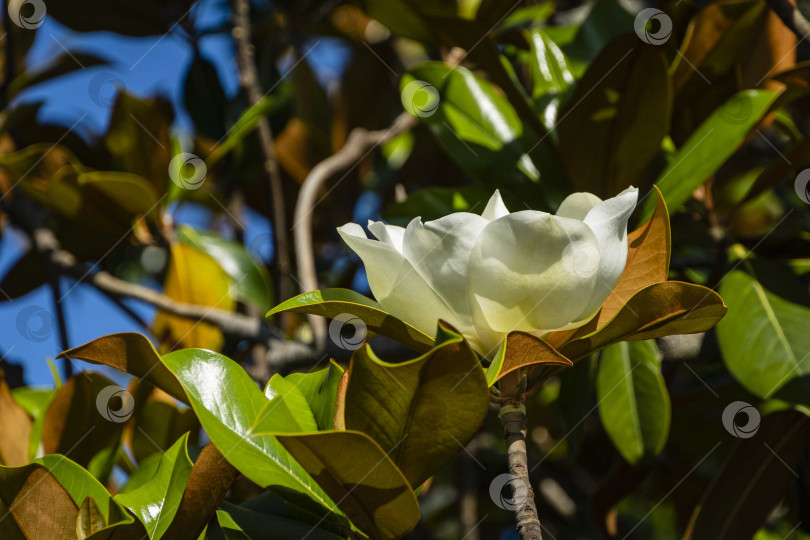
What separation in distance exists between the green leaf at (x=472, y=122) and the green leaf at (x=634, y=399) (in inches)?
11.9

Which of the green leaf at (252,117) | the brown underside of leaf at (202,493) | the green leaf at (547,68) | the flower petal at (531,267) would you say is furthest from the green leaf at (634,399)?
the green leaf at (252,117)

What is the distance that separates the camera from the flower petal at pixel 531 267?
624 millimetres

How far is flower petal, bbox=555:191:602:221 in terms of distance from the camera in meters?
0.71

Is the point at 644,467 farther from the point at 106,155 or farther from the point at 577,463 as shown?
the point at 106,155

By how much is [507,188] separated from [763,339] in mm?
424

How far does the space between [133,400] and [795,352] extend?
36.3 inches

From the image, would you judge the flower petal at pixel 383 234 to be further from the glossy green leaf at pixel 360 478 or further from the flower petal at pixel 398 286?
the glossy green leaf at pixel 360 478

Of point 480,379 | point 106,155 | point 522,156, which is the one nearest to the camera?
point 480,379

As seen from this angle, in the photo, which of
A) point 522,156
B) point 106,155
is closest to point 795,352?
point 522,156

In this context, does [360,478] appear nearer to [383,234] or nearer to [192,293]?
[383,234]

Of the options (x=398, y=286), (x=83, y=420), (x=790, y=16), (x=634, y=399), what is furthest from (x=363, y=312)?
(x=790, y=16)

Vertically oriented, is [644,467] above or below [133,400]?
above

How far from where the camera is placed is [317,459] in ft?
1.86

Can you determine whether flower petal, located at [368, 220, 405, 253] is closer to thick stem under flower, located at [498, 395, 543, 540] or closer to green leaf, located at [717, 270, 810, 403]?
thick stem under flower, located at [498, 395, 543, 540]
